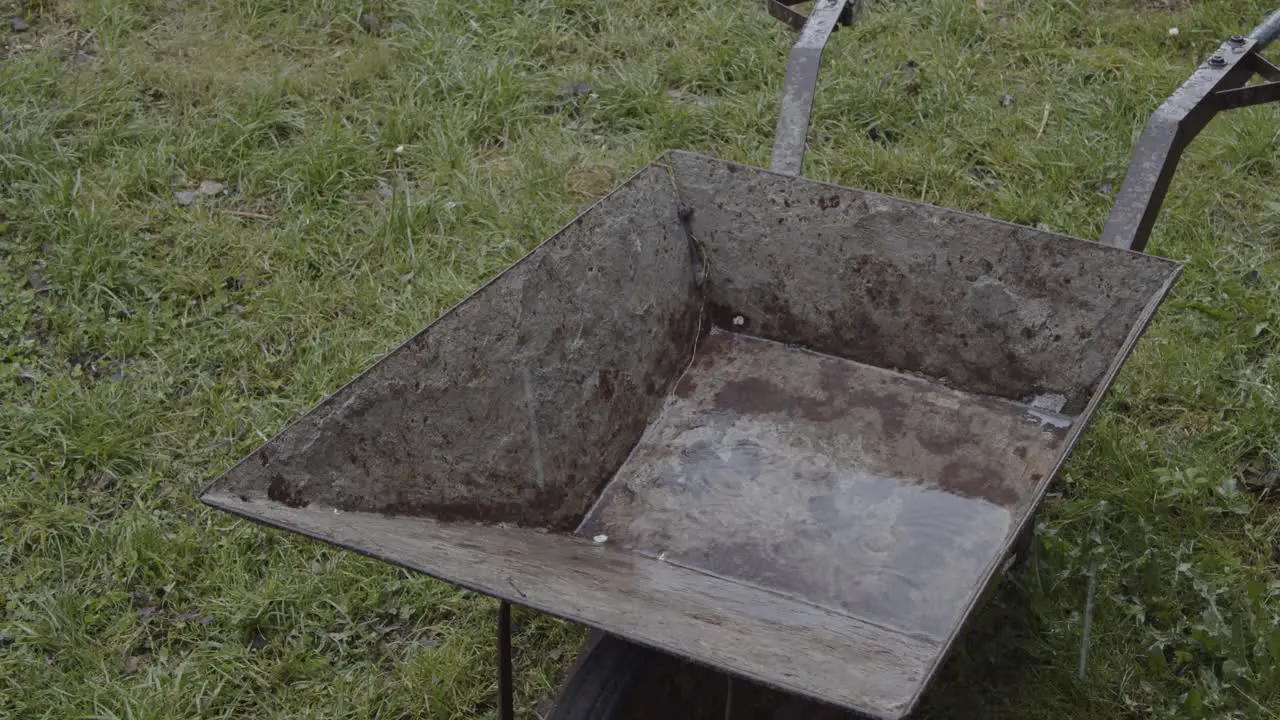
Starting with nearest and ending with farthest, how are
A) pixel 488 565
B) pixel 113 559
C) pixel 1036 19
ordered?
pixel 488 565
pixel 113 559
pixel 1036 19

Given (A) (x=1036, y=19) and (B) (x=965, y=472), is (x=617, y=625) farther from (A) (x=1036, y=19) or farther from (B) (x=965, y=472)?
(A) (x=1036, y=19)

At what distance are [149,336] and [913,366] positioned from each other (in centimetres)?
228

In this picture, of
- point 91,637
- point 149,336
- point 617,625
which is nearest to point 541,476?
point 617,625

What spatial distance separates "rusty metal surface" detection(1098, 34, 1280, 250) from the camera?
A: 246 centimetres

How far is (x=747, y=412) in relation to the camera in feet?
9.53

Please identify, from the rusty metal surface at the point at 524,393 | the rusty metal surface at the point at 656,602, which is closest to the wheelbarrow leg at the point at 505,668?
the rusty metal surface at the point at 656,602

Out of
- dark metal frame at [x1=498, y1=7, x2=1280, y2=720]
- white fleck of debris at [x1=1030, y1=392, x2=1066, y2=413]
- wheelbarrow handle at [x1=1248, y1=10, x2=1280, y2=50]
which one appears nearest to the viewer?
dark metal frame at [x1=498, y1=7, x2=1280, y2=720]

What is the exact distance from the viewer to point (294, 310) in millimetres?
3689

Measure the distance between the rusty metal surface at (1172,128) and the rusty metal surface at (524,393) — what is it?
40.9 inches

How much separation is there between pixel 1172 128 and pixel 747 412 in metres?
1.13

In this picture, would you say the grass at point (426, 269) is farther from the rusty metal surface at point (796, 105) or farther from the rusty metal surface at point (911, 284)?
the rusty metal surface at point (796, 105)

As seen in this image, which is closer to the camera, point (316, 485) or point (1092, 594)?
point (316, 485)

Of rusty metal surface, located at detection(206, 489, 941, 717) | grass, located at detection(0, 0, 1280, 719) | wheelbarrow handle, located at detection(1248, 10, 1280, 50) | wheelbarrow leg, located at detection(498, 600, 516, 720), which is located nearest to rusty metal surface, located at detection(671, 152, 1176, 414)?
grass, located at detection(0, 0, 1280, 719)

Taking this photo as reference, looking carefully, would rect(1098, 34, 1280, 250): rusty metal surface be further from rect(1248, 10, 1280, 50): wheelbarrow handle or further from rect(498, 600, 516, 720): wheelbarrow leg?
rect(498, 600, 516, 720): wheelbarrow leg
